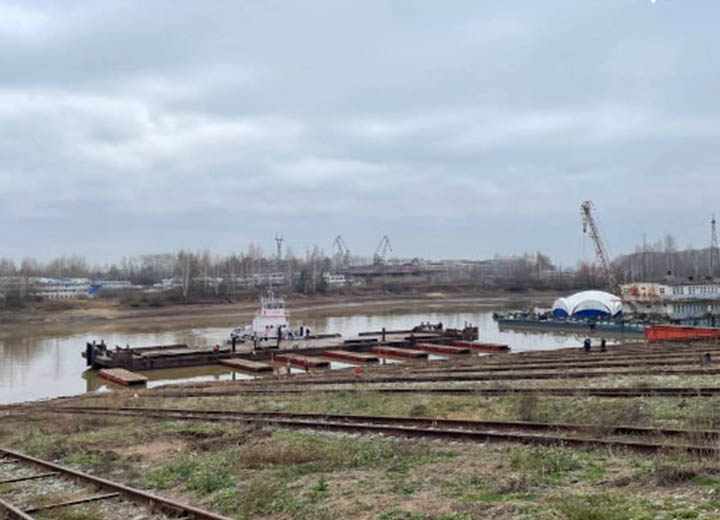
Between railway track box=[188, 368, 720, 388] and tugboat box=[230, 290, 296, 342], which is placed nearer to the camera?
railway track box=[188, 368, 720, 388]

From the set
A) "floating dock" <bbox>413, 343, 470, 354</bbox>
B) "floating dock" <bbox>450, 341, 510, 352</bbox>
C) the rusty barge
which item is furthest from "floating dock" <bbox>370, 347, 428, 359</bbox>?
"floating dock" <bbox>450, 341, 510, 352</bbox>

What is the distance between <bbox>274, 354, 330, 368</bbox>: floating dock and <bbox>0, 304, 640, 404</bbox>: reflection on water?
1.14 m

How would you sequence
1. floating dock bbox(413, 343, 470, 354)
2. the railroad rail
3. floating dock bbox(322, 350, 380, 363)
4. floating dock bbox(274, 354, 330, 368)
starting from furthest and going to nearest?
floating dock bbox(413, 343, 470, 354) → floating dock bbox(322, 350, 380, 363) → floating dock bbox(274, 354, 330, 368) → the railroad rail

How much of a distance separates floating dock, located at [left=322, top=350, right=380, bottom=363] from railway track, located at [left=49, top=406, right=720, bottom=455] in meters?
27.6

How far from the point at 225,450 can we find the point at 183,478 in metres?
2.14

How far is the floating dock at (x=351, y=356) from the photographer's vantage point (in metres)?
45.9

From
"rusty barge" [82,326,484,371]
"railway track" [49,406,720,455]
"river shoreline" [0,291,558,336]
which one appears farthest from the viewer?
"river shoreline" [0,291,558,336]

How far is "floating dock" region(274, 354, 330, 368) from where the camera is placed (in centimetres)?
4275

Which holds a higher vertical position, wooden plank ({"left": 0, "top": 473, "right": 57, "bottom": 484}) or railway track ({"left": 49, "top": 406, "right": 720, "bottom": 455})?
railway track ({"left": 49, "top": 406, "right": 720, "bottom": 455})

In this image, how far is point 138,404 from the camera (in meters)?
24.2

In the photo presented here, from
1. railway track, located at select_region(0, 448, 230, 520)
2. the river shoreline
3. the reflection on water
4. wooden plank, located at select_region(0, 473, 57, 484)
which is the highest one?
railway track, located at select_region(0, 448, 230, 520)

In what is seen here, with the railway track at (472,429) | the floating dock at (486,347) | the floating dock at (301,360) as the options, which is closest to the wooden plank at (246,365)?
the floating dock at (301,360)

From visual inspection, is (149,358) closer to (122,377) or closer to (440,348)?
(122,377)

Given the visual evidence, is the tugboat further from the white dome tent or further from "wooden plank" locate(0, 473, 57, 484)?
"wooden plank" locate(0, 473, 57, 484)
